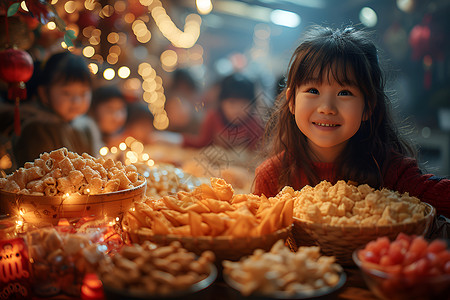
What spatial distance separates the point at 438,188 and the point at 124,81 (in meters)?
4.23

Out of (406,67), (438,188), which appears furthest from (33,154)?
(406,67)

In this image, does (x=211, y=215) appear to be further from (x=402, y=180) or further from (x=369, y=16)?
(x=369, y=16)

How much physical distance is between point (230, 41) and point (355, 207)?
8089 millimetres

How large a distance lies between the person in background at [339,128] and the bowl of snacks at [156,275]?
30.6 inches

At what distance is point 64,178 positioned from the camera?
1.21 m

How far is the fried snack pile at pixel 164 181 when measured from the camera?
73.5 inches

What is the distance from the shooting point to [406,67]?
5934 mm

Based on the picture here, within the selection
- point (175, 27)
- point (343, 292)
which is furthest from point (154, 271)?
point (175, 27)

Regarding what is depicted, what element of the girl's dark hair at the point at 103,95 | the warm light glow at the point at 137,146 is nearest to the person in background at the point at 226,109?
the warm light glow at the point at 137,146

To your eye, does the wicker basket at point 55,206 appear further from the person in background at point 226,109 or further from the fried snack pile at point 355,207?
the person in background at point 226,109

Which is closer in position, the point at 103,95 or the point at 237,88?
the point at 103,95

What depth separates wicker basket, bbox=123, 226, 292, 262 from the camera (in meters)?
0.98

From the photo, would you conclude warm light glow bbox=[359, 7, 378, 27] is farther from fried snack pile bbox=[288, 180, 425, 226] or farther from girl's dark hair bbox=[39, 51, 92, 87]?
fried snack pile bbox=[288, 180, 425, 226]

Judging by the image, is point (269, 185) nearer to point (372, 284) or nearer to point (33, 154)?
point (372, 284)
